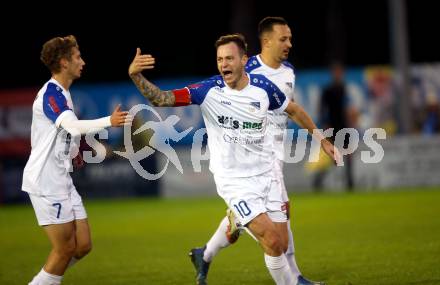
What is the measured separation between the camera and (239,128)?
8.57 meters

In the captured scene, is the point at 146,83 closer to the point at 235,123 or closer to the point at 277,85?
the point at 235,123

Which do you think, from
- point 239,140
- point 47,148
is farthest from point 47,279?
point 239,140

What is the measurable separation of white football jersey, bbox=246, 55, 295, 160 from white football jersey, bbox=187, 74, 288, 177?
1.04 metres

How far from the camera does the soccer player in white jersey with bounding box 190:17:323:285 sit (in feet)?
31.2

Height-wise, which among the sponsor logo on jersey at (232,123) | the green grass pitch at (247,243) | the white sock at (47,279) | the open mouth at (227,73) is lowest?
the green grass pitch at (247,243)

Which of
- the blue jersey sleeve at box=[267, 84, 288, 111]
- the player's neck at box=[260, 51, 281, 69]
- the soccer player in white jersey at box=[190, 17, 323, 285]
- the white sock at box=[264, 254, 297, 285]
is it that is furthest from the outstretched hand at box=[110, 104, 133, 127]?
the player's neck at box=[260, 51, 281, 69]

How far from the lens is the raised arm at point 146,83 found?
788 centimetres

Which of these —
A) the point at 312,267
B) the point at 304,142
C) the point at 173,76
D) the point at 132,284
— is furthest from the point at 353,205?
the point at 173,76

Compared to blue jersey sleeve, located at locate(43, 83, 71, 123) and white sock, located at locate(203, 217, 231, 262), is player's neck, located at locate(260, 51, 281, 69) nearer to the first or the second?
white sock, located at locate(203, 217, 231, 262)

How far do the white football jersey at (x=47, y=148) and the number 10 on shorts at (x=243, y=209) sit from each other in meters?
1.56

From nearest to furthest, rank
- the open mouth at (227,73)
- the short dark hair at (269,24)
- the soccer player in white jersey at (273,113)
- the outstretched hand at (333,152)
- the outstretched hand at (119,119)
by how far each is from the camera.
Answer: the outstretched hand at (119,119), the open mouth at (227,73), the outstretched hand at (333,152), the soccer player in white jersey at (273,113), the short dark hair at (269,24)

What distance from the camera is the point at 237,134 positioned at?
28.1 feet

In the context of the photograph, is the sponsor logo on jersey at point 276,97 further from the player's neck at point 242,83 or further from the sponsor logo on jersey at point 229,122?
the sponsor logo on jersey at point 229,122

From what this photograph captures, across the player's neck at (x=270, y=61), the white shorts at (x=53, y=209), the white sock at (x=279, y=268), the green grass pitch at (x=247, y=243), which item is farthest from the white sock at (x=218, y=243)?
the white shorts at (x=53, y=209)
